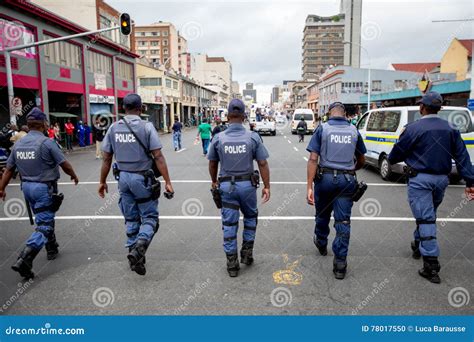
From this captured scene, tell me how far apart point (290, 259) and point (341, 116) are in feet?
6.17

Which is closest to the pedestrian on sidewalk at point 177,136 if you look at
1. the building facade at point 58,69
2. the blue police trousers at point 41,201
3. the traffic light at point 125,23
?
the traffic light at point 125,23

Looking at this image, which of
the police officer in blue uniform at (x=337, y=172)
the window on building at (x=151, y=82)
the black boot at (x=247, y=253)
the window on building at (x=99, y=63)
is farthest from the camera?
the window on building at (x=151, y=82)

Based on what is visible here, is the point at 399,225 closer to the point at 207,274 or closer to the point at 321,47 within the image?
the point at 207,274

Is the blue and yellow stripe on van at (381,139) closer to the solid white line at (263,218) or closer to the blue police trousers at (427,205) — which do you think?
the solid white line at (263,218)

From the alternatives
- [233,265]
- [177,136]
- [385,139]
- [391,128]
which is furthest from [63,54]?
[233,265]

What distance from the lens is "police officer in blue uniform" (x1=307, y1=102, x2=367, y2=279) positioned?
427cm

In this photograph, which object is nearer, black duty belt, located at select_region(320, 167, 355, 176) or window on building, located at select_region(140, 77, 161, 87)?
black duty belt, located at select_region(320, 167, 355, 176)

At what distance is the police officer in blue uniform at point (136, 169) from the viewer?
171 inches

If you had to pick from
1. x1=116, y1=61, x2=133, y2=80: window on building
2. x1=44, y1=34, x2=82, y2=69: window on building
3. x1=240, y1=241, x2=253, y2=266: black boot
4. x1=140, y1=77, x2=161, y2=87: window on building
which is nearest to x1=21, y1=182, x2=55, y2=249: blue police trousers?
x1=240, y1=241, x2=253, y2=266: black boot

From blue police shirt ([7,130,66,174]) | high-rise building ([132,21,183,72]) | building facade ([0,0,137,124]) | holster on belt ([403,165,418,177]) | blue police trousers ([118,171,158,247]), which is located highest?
high-rise building ([132,21,183,72])

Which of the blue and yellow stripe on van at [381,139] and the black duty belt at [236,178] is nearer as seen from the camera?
the black duty belt at [236,178]

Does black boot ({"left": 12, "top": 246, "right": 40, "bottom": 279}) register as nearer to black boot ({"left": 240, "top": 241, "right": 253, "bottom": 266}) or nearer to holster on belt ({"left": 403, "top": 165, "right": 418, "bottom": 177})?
black boot ({"left": 240, "top": 241, "right": 253, "bottom": 266})

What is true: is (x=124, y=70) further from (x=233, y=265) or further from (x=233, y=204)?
(x=233, y=265)

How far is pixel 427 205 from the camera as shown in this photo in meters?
4.20
